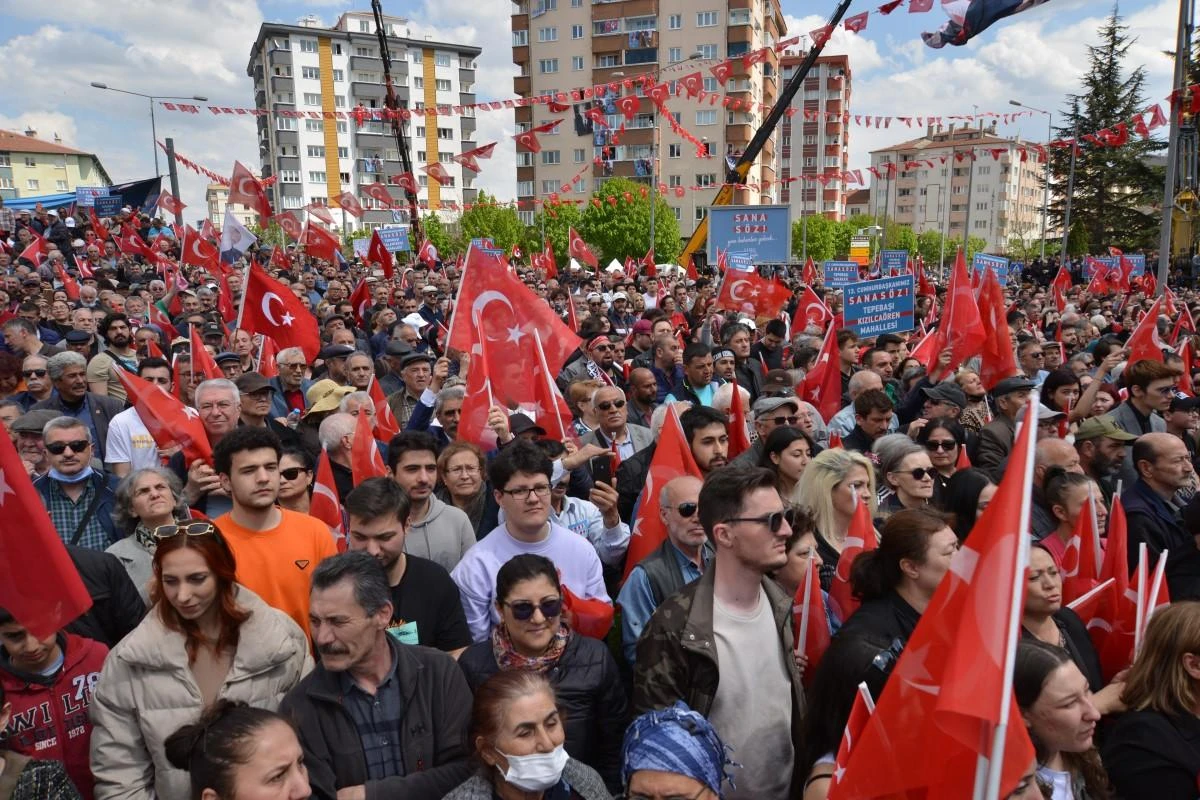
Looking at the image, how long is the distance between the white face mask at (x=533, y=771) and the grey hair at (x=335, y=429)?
3.05 metres

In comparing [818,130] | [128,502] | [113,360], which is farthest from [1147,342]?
[818,130]

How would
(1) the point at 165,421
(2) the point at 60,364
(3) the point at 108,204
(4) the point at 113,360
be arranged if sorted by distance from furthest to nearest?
1. (3) the point at 108,204
2. (4) the point at 113,360
3. (2) the point at 60,364
4. (1) the point at 165,421

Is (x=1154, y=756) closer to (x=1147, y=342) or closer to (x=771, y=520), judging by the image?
(x=771, y=520)

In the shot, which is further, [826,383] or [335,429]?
[826,383]

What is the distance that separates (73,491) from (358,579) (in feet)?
8.94

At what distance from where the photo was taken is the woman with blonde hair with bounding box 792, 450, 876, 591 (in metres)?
3.99

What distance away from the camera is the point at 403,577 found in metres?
3.47

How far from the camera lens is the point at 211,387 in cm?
548

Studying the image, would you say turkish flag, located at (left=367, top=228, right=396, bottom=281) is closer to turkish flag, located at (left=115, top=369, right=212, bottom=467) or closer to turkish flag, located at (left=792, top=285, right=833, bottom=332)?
turkish flag, located at (left=792, top=285, right=833, bottom=332)

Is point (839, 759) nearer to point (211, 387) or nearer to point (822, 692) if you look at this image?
point (822, 692)

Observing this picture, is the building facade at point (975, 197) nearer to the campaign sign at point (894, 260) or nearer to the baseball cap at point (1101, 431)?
the campaign sign at point (894, 260)

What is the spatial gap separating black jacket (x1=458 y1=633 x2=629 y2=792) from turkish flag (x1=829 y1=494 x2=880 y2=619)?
1.09m

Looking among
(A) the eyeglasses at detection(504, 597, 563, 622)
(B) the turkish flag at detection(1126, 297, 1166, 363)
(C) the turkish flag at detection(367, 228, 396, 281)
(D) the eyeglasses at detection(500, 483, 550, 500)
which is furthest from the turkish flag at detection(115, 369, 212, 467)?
(C) the turkish flag at detection(367, 228, 396, 281)

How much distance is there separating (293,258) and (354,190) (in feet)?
229
